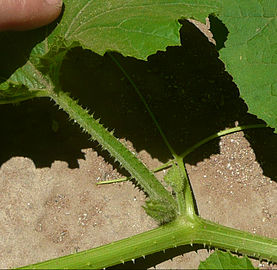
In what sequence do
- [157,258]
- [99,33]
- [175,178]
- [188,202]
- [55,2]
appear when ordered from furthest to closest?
1. [157,258]
2. [188,202]
3. [175,178]
4. [55,2]
5. [99,33]

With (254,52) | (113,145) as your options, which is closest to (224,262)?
(113,145)

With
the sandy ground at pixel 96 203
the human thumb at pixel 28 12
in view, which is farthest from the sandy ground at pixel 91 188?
the human thumb at pixel 28 12

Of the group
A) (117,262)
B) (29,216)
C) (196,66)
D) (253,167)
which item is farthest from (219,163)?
(29,216)

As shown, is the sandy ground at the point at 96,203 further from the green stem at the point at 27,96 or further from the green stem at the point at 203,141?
the green stem at the point at 27,96

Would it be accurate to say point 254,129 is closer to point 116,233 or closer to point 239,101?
point 239,101

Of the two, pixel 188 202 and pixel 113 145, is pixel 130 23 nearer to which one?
pixel 113 145
